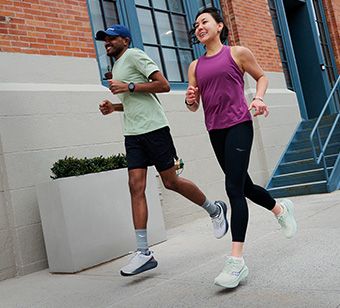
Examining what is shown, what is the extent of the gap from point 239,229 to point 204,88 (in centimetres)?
101

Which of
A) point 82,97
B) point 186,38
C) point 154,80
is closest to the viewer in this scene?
point 154,80

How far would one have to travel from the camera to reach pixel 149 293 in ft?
10.6

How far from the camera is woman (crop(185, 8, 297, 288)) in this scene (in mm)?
3184

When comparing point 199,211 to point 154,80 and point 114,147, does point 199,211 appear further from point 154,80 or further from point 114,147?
point 154,80

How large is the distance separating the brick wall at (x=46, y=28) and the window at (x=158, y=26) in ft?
2.03

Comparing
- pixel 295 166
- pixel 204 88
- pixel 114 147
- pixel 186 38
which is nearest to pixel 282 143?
pixel 295 166

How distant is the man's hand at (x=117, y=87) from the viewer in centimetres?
364

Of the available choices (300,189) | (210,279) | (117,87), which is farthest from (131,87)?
(300,189)

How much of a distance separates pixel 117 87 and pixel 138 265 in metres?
1.35

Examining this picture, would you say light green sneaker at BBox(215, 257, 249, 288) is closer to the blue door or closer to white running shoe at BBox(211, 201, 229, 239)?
white running shoe at BBox(211, 201, 229, 239)

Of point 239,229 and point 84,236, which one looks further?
point 84,236

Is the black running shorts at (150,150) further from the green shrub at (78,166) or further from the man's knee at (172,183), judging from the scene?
the green shrub at (78,166)

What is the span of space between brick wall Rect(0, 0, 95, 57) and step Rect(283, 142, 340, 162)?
14.7ft

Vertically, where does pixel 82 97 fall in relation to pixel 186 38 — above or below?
below
